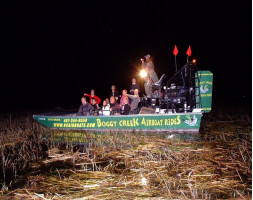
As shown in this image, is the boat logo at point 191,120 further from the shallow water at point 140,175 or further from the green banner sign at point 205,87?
the shallow water at point 140,175

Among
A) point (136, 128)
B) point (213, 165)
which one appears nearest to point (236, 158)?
point (213, 165)

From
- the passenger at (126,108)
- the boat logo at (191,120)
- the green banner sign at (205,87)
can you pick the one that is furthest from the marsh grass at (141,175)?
the passenger at (126,108)

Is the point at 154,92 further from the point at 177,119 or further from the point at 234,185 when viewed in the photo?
the point at 234,185

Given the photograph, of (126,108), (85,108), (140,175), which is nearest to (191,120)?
(126,108)

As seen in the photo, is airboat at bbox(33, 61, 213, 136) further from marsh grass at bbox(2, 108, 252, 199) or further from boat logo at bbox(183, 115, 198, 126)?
marsh grass at bbox(2, 108, 252, 199)

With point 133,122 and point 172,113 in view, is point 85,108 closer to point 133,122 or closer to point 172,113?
point 133,122

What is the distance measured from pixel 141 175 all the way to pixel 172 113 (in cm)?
428

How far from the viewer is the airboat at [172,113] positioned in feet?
25.2

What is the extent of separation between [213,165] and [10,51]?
4998 inches

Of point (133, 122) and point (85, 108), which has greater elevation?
point (85, 108)

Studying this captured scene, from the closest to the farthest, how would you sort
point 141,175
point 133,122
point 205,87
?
point 141,175 < point 133,122 < point 205,87

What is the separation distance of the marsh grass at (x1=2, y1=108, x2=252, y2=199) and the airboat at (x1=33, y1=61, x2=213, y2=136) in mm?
1877

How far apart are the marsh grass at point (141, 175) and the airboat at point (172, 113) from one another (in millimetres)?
1877

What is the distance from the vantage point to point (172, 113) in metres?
7.71
